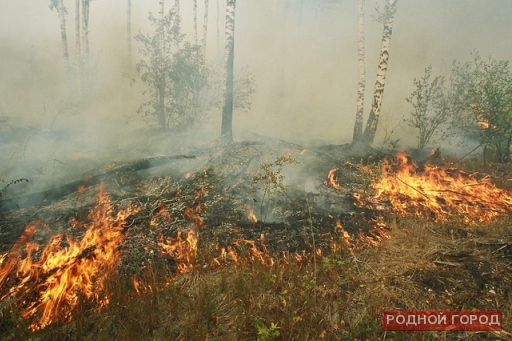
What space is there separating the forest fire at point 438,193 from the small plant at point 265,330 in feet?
13.8

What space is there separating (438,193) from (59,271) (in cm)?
772

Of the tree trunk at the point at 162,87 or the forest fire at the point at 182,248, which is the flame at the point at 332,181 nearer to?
the forest fire at the point at 182,248

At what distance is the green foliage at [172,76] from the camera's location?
38.2 feet

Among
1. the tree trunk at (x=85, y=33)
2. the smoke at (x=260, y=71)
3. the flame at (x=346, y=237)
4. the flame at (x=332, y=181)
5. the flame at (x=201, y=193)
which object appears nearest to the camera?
the flame at (x=346, y=237)

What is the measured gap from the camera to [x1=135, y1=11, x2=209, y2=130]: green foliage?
38.2ft

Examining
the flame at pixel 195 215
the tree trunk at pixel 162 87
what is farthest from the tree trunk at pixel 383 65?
the tree trunk at pixel 162 87

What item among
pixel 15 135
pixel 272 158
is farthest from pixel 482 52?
pixel 15 135

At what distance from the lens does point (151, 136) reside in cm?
1185

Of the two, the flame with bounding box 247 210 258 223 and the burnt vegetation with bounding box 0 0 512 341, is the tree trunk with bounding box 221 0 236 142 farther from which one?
the flame with bounding box 247 210 258 223

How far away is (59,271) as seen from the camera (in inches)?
147

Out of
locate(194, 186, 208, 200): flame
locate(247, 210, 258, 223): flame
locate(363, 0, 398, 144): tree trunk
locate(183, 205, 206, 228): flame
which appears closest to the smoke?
locate(363, 0, 398, 144): tree trunk

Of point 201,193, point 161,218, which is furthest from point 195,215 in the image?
point 201,193

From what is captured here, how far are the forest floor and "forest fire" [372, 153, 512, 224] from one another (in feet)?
0.41

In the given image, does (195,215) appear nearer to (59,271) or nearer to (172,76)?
(59,271)
